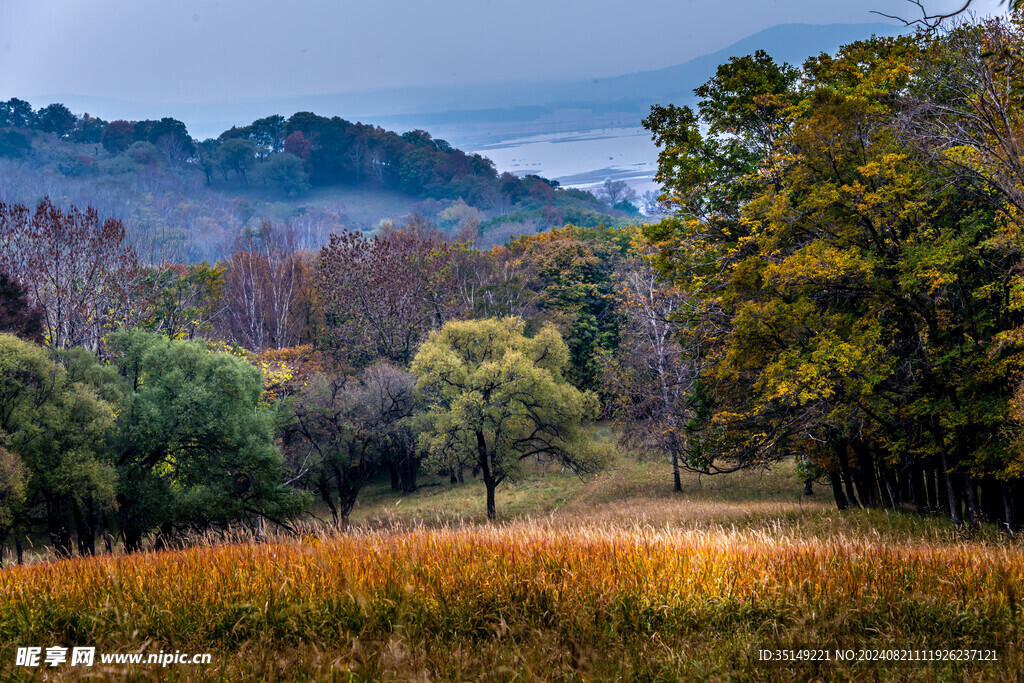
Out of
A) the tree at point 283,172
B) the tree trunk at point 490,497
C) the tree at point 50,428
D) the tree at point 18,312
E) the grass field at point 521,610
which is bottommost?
the tree trunk at point 490,497

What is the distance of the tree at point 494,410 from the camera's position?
29203mm

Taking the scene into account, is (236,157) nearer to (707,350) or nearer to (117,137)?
(117,137)

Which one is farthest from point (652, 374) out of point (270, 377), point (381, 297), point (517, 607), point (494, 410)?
point (517, 607)

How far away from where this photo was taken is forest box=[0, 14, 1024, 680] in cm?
462

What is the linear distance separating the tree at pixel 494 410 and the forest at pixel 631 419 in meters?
0.17

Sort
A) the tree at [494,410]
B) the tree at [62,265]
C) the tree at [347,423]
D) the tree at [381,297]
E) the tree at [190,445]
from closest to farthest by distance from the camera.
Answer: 1. the tree at [190,445]
2. the tree at [62,265]
3. the tree at [494,410]
4. the tree at [347,423]
5. the tree at [381,297]

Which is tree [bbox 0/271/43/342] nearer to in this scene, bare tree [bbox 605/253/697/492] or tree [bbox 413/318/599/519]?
tree [bbox 413/318/599/519]

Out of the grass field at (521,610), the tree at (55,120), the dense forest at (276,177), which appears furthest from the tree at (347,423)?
the tree at (55,120)

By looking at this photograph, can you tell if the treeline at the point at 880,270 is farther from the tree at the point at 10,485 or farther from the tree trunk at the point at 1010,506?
the tree at the point at 10,485

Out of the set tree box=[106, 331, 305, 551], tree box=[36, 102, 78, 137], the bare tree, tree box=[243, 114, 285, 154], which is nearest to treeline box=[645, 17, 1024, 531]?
the bare tree

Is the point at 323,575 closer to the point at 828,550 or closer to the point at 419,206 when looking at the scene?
the point at 828,550

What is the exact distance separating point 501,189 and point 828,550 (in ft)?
497

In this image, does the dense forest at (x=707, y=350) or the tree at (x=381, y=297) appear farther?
the tree at (x=381, y=297)

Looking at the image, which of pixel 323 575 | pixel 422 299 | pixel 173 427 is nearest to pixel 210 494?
pixel 173 427
